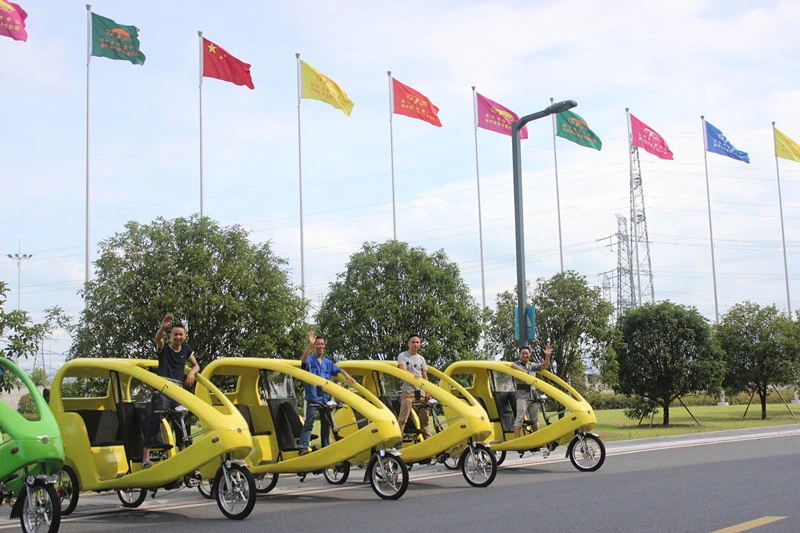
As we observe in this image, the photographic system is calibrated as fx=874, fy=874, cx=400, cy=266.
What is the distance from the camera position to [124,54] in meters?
25.5

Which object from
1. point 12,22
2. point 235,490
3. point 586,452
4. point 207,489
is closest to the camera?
point 235,490

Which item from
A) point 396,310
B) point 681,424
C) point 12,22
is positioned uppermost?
point 12,22

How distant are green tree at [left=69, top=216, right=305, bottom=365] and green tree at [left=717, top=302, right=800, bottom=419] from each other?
22.0 metres

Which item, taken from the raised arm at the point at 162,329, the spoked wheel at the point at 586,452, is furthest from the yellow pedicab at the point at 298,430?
the spoked wheel at the point at 586,452

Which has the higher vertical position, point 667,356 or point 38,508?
point 667,356

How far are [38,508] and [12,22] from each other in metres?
17.2

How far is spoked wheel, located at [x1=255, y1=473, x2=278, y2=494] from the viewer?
11273 mm

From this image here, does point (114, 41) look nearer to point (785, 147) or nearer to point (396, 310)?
point (396, 310)

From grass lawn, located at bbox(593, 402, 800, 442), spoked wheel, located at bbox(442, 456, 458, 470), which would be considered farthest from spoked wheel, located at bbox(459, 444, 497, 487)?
grass lawn, located at bbox(593, 402, 800, 442)

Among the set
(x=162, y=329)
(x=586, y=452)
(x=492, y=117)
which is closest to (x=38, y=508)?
(x=162, y=329)

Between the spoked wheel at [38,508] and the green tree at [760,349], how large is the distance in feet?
102

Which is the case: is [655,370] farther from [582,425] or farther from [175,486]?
[175,486]

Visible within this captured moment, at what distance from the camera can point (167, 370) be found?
32.7 ft

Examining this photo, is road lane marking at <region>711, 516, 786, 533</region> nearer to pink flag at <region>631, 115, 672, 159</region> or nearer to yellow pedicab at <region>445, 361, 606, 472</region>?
yellow pedicab at <region>445, 361, 606, 472</region>
